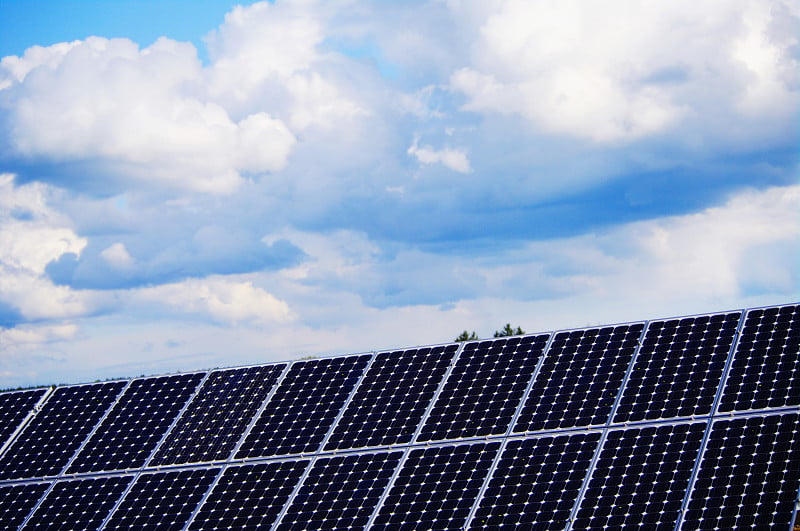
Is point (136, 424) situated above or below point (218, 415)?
above

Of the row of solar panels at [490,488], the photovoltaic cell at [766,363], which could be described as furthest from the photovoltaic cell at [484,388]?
the photovoltaic cell at [766,363]

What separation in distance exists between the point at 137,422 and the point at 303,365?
26.3 ft

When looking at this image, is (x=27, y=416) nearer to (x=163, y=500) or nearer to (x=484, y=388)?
(x=163, y=500)

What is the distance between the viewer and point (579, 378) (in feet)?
135

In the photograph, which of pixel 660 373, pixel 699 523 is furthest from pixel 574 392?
pixel 699 523

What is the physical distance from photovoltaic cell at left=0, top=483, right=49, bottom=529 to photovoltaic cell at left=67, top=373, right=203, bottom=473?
1684 mm

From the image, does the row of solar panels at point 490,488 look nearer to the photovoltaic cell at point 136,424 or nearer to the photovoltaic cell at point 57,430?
the photovoltaic cell at point 136,424

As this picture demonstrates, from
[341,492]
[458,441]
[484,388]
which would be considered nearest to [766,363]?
[484,388]

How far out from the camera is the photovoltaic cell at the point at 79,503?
4206cm

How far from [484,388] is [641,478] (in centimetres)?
907

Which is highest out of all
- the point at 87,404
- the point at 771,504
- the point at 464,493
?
the point at 87,404

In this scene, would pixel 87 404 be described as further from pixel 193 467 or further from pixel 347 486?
pixel 347 486

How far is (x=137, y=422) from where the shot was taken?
1875 inches

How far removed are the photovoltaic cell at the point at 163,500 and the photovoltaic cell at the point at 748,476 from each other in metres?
19.4
